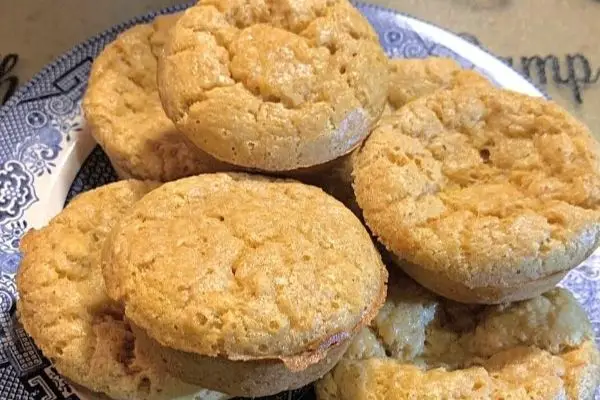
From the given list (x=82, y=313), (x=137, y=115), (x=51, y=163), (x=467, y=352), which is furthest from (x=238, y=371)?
(x=51, y=163)

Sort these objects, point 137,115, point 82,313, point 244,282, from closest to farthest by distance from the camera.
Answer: point 244,282, point 82,313, point 137,115

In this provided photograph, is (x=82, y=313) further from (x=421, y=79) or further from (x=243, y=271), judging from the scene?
(x=421, y=79)

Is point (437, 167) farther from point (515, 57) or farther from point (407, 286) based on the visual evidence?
point (515, 57)

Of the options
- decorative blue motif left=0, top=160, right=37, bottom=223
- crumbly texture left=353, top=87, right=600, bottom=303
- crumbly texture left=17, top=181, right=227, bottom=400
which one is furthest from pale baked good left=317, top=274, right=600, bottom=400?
decorative blue motif left=0, top=160, right=37, bottom=223

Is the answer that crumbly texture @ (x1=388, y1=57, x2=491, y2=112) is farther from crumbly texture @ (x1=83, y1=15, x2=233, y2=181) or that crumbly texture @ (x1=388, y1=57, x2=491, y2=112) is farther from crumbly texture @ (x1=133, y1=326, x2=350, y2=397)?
crumbly texture @ (x1=133, y1=326, x2=350, y2=397)

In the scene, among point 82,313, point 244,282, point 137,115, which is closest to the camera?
point 244,282

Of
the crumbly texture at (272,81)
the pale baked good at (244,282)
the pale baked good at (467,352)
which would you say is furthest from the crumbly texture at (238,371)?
the crumbly texture at (272,81)
